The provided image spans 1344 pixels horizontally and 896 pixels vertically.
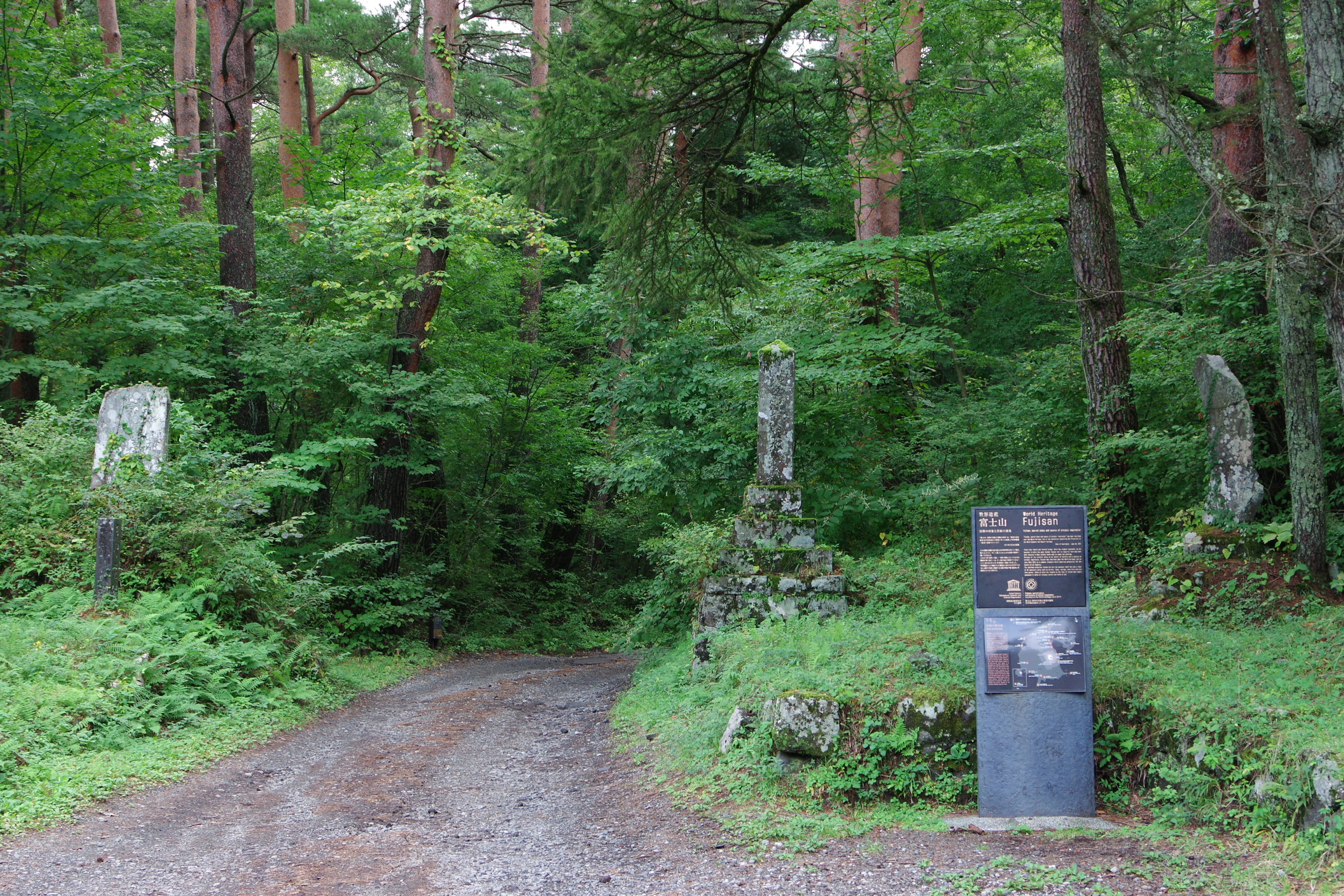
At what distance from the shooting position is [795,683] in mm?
6262

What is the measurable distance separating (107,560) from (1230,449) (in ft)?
35.7

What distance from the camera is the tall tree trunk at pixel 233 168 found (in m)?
14.1

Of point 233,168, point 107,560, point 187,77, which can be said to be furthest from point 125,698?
point 187,77

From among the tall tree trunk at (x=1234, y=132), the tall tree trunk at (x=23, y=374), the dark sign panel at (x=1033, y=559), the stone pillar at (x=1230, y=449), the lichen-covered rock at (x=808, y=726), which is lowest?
the lichen-covered rock at (x=808, y=726)

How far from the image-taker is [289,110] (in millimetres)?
17734

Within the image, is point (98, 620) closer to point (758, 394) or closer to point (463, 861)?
point (463, 861)

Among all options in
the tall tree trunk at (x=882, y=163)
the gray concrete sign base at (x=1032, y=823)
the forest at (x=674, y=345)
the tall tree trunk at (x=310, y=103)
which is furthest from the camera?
the tall tree trunk at (x=310, y=103)

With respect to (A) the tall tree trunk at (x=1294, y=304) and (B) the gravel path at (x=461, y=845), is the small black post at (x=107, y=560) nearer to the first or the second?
(B) the gravel path at (x=461, y=845)

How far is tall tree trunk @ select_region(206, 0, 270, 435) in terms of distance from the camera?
46.3 feet

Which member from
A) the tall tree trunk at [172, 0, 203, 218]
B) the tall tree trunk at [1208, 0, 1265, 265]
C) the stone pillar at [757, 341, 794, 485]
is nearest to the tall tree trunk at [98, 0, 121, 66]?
the tall tree trunk at [172, 0, 203, 218]

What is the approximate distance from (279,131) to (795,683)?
15490mm

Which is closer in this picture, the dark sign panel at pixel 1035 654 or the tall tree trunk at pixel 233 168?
the dark sign panel at pixel 1035 654

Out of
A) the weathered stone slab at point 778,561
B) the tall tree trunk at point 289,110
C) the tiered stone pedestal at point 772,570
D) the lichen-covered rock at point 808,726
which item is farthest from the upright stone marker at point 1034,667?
the tall tree trunk at point 289,110

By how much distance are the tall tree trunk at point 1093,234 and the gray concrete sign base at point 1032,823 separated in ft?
20.1
